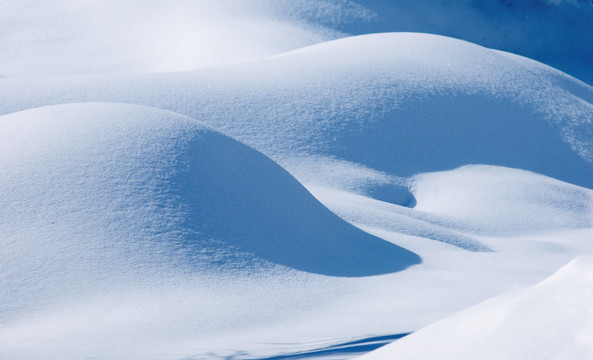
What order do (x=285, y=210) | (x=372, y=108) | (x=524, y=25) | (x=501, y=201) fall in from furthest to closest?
(x=524, y=25)
(x=372, y=108)
(x=501, y=201)
(x=285, y=210)

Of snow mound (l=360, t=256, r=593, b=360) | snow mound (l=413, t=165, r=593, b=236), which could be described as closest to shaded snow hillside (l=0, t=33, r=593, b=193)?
snow mound (l=413, t=165, r=593, b=236)

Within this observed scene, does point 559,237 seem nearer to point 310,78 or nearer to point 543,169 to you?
point 543,169

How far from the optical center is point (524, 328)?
215 centimetres

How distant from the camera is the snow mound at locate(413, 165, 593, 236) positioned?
29.5 feet

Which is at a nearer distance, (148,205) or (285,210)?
(148,205)

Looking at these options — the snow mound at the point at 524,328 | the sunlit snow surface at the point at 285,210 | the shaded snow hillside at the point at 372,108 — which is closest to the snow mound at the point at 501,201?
the sunlit snow surface at the point at 285,210

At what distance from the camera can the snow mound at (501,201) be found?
898 centimetres

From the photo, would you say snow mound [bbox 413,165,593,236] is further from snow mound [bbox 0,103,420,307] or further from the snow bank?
the snow bank

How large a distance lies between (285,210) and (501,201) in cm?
369

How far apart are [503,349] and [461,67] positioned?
33.1 ft

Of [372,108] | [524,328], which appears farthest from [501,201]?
[524,328]

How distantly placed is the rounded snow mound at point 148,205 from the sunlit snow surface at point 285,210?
0.7 inches

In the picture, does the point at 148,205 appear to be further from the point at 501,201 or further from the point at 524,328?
the point at 501,201

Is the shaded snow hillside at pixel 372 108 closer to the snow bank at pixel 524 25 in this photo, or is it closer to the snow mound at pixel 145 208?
the snow mound at pixel 145 208
